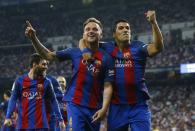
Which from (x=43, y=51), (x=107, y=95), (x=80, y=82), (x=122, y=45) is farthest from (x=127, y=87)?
(x=43, y=51)

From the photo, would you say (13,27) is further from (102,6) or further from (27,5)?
(102,6)

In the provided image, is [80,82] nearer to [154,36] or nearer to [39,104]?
[154,36]

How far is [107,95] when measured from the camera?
590 centimetres

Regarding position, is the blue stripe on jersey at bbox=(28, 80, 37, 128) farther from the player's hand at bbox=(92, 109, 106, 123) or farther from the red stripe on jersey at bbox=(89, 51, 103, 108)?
the player's hand at bbox=(92, 109, 106, 123)

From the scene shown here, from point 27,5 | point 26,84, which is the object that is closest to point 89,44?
point 26,84

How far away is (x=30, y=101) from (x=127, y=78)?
2027mm

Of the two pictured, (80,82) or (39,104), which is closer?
(80,82)

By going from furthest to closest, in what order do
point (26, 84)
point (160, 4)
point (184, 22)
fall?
point (160, 4) → point (184, 22) → point (26, 84)

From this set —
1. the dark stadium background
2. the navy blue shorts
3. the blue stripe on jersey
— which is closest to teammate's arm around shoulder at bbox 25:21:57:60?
the navy blue shorts

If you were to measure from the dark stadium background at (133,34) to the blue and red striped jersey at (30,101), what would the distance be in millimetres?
21267

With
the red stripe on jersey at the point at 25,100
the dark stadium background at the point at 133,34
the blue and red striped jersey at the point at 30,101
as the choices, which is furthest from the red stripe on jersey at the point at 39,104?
the dark stadium background at the point at 133,34

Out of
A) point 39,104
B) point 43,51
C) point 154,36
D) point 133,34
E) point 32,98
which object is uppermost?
point 133,34

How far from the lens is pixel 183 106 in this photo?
100 feet

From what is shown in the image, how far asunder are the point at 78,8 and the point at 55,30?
2710 millimetres
